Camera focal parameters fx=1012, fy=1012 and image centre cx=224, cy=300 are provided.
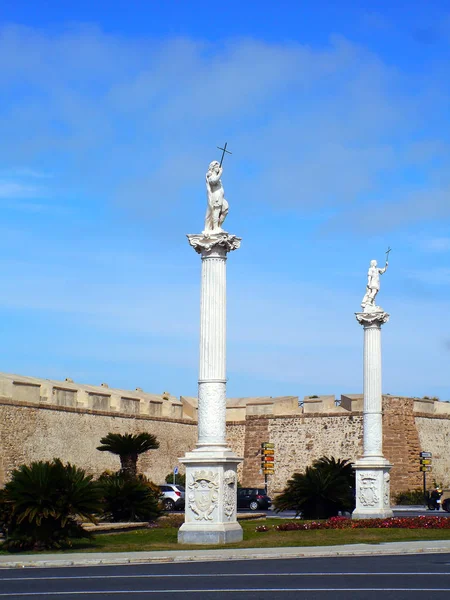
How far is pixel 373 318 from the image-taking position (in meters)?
31.2

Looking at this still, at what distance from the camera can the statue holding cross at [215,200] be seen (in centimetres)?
2169

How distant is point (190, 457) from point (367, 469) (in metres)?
11.2

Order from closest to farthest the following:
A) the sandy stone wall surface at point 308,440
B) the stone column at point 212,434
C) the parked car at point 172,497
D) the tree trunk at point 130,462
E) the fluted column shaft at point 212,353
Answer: the stone column at point 212,434 → the fluted column shaft at point 212,353 → the tree trunk at point 130,462 → the parked car at point 172,497 → the sandy stone wall surface at point 308,440

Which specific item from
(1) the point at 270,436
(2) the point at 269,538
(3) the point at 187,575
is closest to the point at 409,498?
(1) the point at 270,436

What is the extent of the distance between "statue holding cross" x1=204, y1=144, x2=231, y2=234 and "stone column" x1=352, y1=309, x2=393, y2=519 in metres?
10.7

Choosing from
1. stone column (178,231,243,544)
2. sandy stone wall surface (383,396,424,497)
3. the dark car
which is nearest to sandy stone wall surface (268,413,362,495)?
sandy stone wall surface (383,396,424,497)

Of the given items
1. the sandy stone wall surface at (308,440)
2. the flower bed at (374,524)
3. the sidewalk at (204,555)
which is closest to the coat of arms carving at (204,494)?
the sidewalk at (204,555)

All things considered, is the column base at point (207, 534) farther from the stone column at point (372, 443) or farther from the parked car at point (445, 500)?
the parked car at point (445, 500)

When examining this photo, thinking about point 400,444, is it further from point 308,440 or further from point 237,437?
point 237,437

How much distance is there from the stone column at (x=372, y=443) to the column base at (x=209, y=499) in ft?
34.5

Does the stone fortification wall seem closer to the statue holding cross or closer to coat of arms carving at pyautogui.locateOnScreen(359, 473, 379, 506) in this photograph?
coat of arms carving at pyautogui.locateOnScreen(359, 473, 379, 506)

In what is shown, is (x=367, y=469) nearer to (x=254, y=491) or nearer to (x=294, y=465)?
(x=254, y=491)

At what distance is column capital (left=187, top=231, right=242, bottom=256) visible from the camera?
21172 millimetres

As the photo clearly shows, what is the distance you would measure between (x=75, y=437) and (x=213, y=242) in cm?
2713
